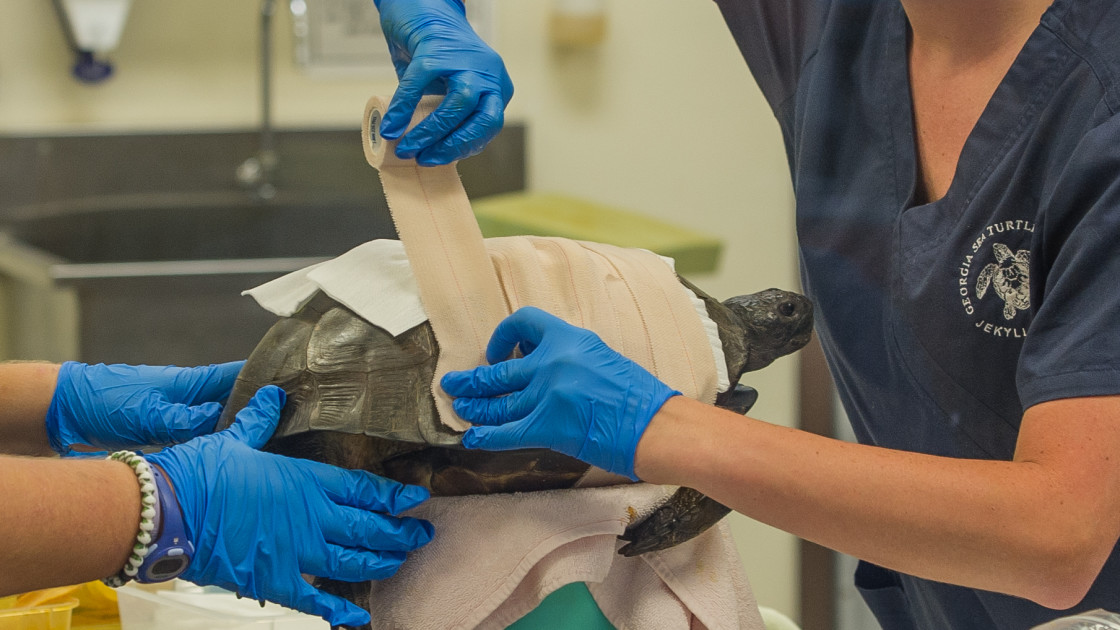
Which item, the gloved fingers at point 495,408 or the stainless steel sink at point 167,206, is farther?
the stainless steel sink at point 167,206

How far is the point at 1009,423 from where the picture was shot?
0.89 m

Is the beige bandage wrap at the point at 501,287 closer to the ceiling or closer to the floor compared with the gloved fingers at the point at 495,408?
closer to the ceiling

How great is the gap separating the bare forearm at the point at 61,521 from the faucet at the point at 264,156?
5.74ft

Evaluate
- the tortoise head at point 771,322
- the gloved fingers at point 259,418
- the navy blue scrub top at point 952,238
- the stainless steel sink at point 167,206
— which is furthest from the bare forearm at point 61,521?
the stainless steel sink at point 167,206

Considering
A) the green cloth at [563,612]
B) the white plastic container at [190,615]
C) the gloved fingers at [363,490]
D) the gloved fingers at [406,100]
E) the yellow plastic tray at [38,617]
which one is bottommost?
the white plastic container at [190,615]

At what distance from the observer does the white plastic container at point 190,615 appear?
99cm

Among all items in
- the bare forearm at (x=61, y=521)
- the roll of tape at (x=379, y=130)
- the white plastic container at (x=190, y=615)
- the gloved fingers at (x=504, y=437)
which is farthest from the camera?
the white plastic container at (x=190, y=615)

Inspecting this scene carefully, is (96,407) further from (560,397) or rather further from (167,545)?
Answer: (560,397)

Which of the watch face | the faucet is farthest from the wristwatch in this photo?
the faucet

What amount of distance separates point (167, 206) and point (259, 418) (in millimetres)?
1733

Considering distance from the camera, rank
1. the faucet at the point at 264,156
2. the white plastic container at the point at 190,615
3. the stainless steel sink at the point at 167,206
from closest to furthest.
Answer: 1. the white plastic container at the point at 190,615
2. the stainless steel sink at the point at 167,206
3. the faucet at the point at 264,156

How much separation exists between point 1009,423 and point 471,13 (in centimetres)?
173

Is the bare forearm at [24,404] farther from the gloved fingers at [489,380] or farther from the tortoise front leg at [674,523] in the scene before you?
the tortoise front leg at [674,523]

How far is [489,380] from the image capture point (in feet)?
2.64
